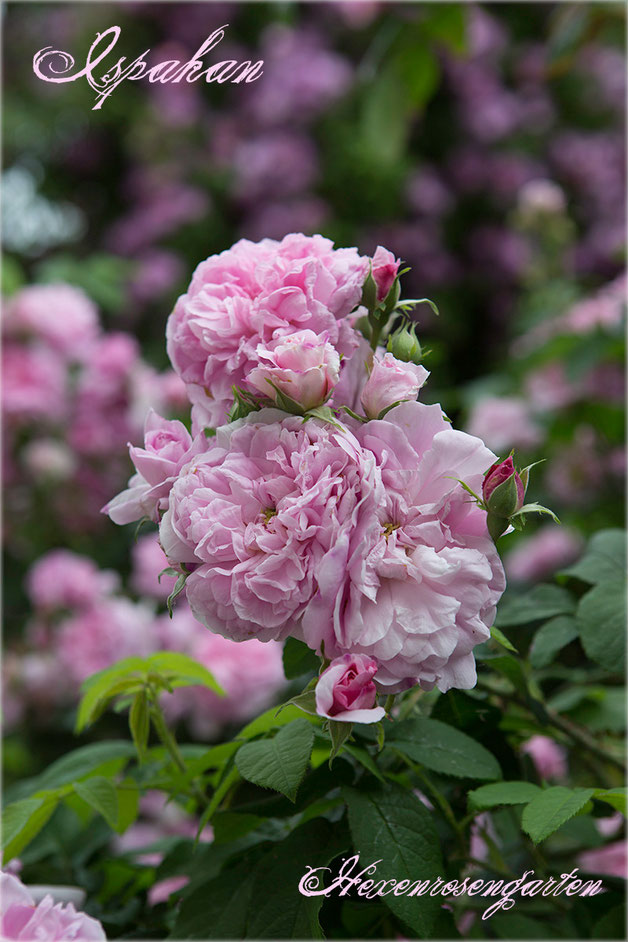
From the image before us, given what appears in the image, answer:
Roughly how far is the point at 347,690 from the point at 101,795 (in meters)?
0.24

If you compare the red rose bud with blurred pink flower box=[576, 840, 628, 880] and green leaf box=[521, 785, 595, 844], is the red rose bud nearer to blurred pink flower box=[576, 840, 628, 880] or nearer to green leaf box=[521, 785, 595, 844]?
green leaf box=[521, 785, 595, 844]

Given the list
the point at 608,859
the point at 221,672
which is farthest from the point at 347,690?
the point at 221,672

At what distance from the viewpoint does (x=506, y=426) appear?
62.0 inches

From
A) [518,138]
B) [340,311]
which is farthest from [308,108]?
[340,311]

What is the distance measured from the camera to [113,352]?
1.56 m

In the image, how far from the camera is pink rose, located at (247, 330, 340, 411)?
0.44m

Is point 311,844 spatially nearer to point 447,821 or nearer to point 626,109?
point 447,821

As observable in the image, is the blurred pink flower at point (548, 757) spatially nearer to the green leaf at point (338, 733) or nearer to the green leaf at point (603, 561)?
the green leaf at point (603, 561)

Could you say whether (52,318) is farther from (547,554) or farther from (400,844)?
(400,844)

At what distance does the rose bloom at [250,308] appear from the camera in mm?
474

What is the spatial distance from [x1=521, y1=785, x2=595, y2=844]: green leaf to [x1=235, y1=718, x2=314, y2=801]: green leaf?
12 cm

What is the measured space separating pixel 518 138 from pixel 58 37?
1389mm

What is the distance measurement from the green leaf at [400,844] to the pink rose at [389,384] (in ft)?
0.68

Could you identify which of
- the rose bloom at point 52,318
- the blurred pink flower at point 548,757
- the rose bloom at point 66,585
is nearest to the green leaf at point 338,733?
the blurred pink flower at point 548,757
